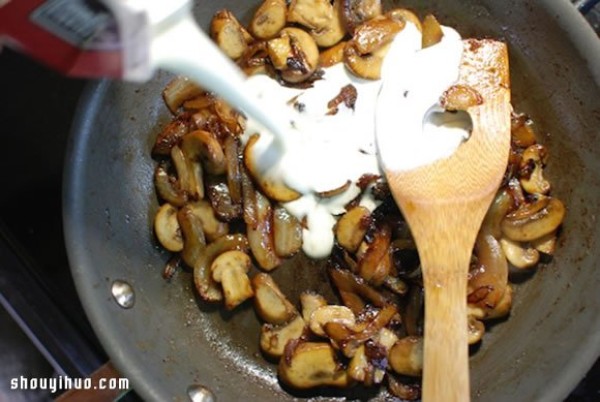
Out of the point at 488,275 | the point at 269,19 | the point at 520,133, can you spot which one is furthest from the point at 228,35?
the point at 488,275

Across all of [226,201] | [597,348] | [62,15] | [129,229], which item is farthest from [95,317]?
[597,348]

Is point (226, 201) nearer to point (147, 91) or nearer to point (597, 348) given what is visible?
point (147, 91)

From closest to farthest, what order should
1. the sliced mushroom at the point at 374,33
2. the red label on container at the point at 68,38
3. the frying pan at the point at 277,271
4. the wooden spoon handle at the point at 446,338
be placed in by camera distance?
the red label on container at the point at 68,38 → the wooden spoon handle at the point at 446,338 → the frying pan at the point at 277,271 → the sliced mushroom at the point at 374,33

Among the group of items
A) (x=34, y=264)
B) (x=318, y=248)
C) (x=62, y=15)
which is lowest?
(x=34, y=264)

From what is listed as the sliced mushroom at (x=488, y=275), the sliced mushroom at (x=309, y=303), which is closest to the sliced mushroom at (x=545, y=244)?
the sliced mushroom at (x=488, y=275)

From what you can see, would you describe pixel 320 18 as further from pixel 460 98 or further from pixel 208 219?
pixel 208 219

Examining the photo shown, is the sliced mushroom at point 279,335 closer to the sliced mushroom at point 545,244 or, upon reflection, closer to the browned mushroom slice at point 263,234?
the browned mushroom slice at point 263,234
